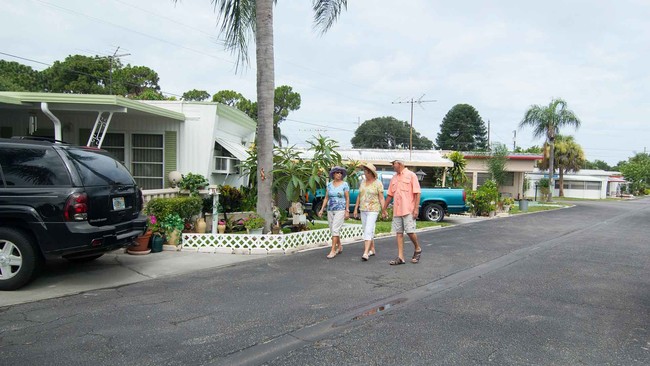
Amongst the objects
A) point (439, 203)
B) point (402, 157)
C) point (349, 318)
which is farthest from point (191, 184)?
point (402, 157)

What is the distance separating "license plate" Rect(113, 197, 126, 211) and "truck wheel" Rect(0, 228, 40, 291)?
106 cm

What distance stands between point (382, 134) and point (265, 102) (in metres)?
65.1

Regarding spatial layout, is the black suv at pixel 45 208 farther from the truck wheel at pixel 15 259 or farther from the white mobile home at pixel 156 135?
the white mobile home at pixel 156 135

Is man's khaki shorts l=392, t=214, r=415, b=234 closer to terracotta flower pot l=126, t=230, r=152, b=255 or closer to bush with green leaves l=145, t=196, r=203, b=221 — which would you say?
bush with green leaves l=145, t=196, r=203, b=221

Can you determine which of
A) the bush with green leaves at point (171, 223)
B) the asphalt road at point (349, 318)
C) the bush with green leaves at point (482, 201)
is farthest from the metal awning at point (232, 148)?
the bush with green leaves at point (482, 201)

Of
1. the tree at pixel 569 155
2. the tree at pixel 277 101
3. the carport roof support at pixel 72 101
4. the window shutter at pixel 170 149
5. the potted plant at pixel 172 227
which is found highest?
the tree at pixel 277 101

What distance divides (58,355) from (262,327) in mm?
1740

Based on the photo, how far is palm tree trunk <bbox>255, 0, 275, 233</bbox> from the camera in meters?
8.81

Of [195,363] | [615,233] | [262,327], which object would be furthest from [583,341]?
[615,233]

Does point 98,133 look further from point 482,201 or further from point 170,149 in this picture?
point 482,201

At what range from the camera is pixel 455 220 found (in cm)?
1655

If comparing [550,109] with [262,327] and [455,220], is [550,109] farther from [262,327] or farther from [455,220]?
[262,327]

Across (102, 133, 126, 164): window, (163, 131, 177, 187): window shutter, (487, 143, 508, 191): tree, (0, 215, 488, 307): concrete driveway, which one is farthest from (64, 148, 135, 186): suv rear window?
(487, 143, 508, 191): tree

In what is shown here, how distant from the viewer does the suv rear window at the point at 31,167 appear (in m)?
5.33
